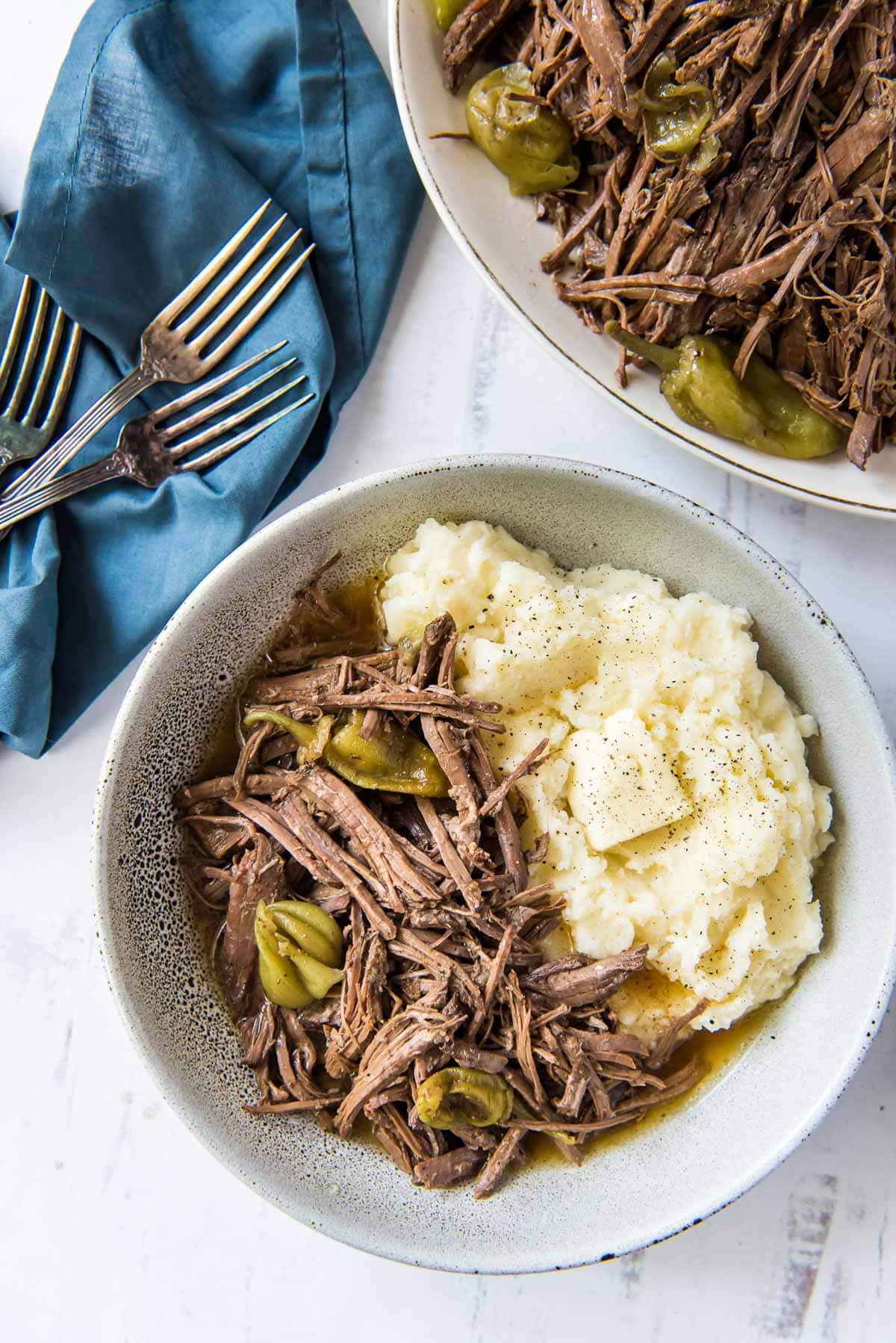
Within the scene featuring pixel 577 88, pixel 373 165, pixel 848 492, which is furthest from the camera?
pixel 373 165

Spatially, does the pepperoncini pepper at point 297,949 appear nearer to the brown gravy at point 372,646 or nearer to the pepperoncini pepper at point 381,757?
the pepperoncini pepper at point 381,757

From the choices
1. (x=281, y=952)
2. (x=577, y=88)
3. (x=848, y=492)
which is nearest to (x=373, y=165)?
(x=577, y=88)

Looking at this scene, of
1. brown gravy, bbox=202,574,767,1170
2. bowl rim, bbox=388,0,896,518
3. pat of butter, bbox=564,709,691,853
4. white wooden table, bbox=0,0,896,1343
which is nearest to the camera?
pat of butter, bbox=564,709,691,853

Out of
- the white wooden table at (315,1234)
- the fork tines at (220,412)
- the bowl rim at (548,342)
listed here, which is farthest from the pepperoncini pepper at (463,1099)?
the fork tines at (220,412)

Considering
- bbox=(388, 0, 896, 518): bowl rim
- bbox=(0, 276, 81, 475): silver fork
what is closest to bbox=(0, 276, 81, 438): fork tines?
bbox=(0, 276, 81, 475): silver fork

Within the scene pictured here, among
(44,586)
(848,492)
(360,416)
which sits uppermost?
(44,586)

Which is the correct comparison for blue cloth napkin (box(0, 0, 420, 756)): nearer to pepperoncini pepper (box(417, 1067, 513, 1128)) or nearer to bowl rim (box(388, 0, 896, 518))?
bowl rim (box(388, 0, 896, 518))

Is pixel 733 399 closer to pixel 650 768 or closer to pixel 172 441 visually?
pixel 650 768

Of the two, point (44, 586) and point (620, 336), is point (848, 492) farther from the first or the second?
point (44, 586)
